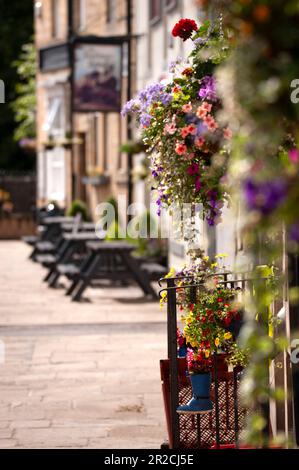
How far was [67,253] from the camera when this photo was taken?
63.7 feet

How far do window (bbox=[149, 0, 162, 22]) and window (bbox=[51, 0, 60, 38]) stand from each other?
31.2 feet

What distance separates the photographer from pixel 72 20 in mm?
28328

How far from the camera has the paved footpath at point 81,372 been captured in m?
7.75

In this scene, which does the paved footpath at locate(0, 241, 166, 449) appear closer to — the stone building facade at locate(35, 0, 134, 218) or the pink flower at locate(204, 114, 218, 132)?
the pink flower at locate(204, 114, 218, 132)

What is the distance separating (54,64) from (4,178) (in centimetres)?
1101

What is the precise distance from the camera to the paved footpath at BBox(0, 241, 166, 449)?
775 cm

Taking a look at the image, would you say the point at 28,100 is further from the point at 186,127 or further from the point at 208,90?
the point at 208,90

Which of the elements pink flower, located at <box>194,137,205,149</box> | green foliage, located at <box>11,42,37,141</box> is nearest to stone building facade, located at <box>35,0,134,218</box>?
green foliage, located at <box>11,42,37,141</box>

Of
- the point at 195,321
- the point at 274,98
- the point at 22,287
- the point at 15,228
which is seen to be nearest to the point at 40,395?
the point at 195,321

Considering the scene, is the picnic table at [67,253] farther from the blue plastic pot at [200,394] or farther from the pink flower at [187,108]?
the pink flower at [187,108]

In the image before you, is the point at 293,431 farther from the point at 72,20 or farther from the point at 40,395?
the point at 72,20

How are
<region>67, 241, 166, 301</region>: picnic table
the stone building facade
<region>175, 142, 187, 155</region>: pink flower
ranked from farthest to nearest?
the stone building facade → <region>67, 241, 166, 301</region>: picnic table → <region>175, 142, 187, 155</region>: pink flower

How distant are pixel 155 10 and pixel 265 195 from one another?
19.4 m

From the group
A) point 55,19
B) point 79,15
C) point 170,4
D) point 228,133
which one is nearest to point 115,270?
point 170,4
